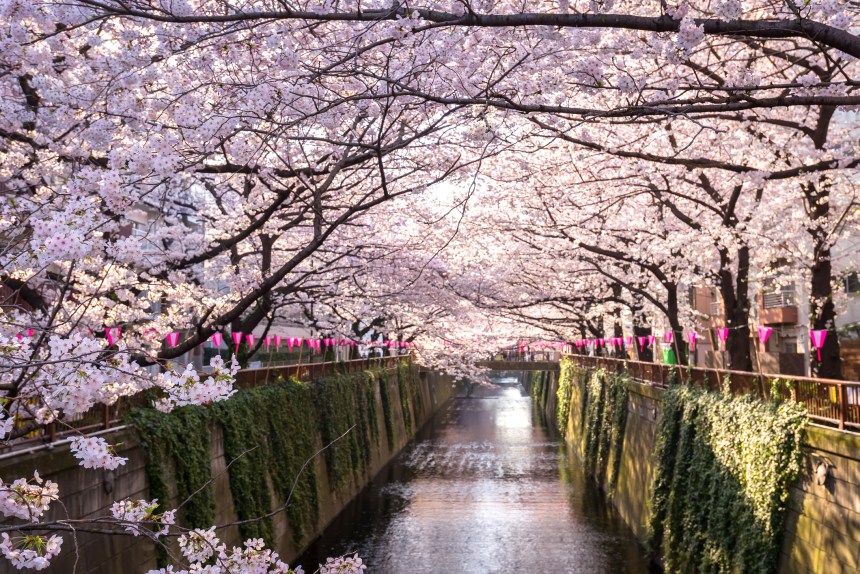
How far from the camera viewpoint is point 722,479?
13961mm

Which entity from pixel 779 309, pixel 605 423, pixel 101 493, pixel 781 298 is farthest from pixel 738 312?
pixel 781 298

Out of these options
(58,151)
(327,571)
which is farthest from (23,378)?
(58,151)

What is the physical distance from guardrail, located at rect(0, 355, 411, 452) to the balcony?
18.2 m

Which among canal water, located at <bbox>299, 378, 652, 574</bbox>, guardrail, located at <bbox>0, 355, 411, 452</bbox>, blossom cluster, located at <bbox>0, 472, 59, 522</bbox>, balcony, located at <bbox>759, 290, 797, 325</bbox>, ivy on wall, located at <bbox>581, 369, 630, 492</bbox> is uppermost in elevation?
balcony, located at <bbox>759, 290, 797, 325</bbox>

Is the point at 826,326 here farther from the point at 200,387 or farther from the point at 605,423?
the point at 605,423

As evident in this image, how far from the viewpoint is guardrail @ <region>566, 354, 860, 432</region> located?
10.1 metres

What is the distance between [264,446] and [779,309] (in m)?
25.8

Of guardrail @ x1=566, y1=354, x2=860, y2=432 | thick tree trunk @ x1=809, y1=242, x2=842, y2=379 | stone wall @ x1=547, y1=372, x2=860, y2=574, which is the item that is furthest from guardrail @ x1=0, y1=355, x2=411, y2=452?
thick tree trunk @ x1=809, y1=242, x2=842, y2=379

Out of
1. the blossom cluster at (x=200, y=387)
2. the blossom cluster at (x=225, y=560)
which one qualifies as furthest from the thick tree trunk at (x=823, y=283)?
the blossom cluster at (x=200, y=387)

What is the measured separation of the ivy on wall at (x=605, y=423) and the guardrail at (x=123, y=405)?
9782 mm

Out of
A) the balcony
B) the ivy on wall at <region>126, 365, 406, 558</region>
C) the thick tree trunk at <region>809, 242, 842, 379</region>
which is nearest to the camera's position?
the ivy on wall at <region>126, 365, 406, 558</region>

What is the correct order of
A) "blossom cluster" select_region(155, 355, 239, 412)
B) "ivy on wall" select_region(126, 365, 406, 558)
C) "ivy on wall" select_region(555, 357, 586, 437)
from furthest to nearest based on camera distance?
"ivy on wall" select_region(555, 357, 586, 437), "ivy on wall" select_region(126, 365, 406, 558), "blossom cluster" select_region(155, 355, 239, 412)

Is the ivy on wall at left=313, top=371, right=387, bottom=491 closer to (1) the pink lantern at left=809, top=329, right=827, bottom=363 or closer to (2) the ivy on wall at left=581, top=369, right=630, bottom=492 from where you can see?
(2) the ivy on wall at left=581, top=369, right=630, bottom=492

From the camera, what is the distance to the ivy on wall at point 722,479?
11641mm
